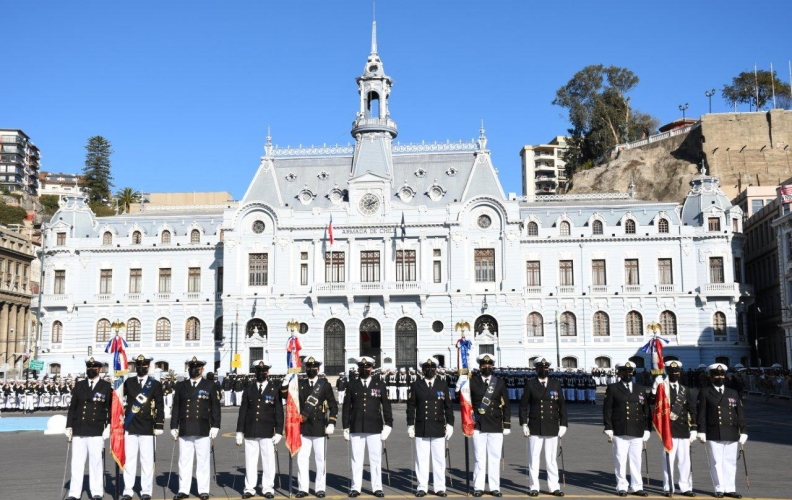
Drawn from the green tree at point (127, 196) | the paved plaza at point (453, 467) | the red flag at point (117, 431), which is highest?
the green tree at point (127, 196)

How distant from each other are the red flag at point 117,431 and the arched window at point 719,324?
158ft

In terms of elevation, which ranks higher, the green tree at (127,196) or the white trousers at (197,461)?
the green tree at (127,196)

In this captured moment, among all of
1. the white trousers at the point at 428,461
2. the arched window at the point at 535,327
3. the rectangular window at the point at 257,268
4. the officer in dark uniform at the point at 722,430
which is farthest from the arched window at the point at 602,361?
the white trousers at the point at 428,461

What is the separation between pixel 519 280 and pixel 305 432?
40864 millimetres

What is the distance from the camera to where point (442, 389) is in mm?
15992

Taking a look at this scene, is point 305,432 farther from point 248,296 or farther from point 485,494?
point 248,296

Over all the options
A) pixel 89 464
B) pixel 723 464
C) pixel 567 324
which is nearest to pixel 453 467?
pixel 723 464

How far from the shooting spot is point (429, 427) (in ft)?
51.1

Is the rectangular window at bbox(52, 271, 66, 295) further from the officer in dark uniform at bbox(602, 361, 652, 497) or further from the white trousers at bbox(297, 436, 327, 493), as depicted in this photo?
the officer in dark uniform at bbox(602, 361, 652, 497)

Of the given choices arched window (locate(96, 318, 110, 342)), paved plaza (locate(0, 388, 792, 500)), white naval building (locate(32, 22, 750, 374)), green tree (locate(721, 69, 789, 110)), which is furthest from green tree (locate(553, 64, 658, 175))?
paved plaza (locate(0, 388, 792, 500))

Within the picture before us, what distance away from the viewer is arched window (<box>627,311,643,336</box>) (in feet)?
187

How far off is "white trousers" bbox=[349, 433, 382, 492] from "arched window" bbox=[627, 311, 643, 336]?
145ft

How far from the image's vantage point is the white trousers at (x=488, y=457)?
602 inches

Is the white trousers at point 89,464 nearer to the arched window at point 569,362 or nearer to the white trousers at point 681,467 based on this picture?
the white trousers at point 681,467
